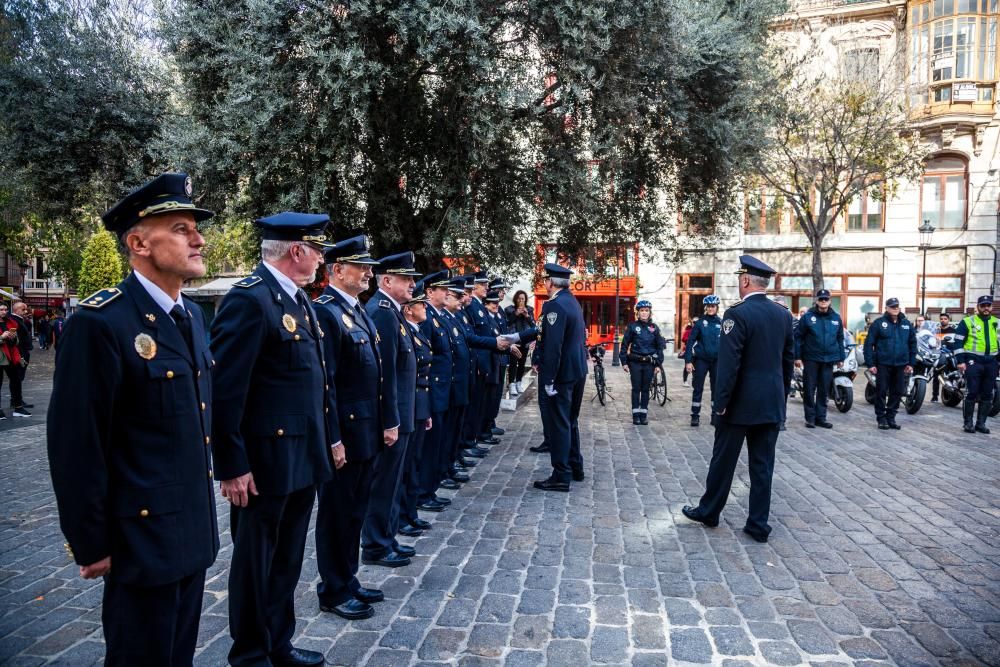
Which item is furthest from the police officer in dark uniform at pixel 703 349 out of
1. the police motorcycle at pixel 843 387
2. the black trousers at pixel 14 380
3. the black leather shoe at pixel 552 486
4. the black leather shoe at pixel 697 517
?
the black trousers at pixel 14 380

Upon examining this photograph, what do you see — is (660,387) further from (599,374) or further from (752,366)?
(752,366)

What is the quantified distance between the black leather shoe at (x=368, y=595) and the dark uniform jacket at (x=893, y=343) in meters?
10.6

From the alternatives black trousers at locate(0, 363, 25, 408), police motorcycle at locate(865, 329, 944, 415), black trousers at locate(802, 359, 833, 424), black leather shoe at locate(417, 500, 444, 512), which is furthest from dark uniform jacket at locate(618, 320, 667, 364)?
black trousers at locate(0, 363, 25, 408)

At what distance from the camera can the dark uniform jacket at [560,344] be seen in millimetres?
7184

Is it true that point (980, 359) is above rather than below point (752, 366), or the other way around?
below

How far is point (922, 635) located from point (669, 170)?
10.0 meters

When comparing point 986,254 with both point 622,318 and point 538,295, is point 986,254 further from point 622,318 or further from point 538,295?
point 538,295

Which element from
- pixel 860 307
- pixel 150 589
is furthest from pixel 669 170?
pixel 860 307

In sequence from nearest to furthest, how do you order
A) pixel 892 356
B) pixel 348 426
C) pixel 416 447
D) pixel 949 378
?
pixel 348 426, pixel 416 447, pixel 892 356, pixel 949 378

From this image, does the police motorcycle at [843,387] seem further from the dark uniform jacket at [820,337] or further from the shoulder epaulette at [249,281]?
the shoulder epaulette at [249,281]

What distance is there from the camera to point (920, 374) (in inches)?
532

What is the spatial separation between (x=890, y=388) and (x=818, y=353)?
134 cm

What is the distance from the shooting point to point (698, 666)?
11.3 ft

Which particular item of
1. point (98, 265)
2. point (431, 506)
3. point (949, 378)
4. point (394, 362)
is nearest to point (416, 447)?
point (431, 506)
